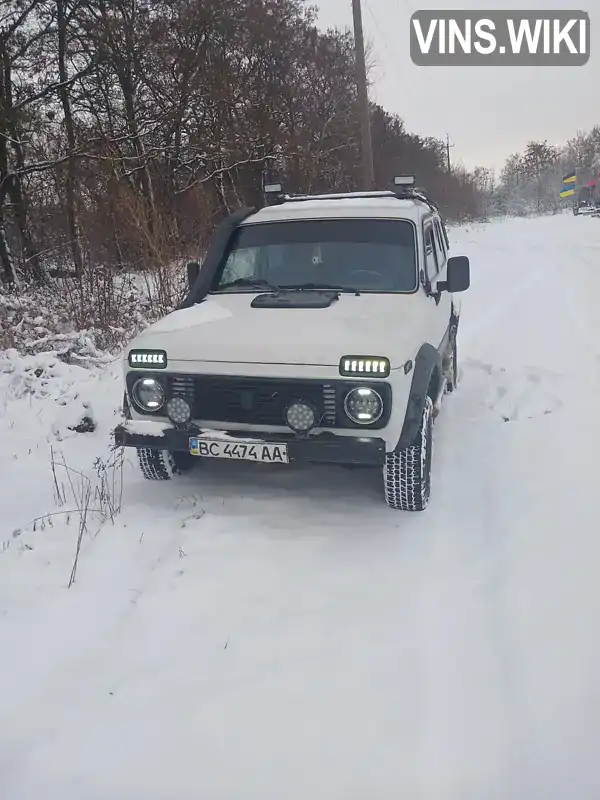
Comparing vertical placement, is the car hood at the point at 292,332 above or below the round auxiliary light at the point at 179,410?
above

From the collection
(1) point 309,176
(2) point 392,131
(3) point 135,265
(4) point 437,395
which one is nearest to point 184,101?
(1) point 309,176

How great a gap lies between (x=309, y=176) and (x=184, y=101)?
6.58 meters

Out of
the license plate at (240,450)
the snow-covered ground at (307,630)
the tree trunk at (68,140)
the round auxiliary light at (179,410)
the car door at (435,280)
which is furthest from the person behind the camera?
the tree trunk at (68,140)

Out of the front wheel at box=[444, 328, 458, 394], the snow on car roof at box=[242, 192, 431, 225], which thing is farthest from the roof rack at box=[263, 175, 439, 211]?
the front wheel at box=[444, 328, 458, 394]

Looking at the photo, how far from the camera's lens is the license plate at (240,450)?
3510 mm

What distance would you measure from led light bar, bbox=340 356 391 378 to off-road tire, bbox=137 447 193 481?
1.59 meters

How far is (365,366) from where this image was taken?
3.30 m

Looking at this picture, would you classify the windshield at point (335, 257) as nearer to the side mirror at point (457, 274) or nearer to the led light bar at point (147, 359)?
the side mirror at point (457, 274)

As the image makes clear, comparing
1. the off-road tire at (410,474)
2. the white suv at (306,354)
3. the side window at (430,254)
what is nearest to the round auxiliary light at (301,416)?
the white suv at (306,354)

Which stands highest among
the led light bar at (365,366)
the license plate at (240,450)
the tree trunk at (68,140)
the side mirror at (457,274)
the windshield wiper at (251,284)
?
the tree trunk at (68,140)

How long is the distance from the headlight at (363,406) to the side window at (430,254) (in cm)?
168

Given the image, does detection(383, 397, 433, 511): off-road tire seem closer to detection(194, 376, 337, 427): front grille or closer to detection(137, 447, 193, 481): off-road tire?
detection(194, 376, 337, 427): front grille

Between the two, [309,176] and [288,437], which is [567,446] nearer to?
[288,437]

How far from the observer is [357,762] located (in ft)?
7.02
